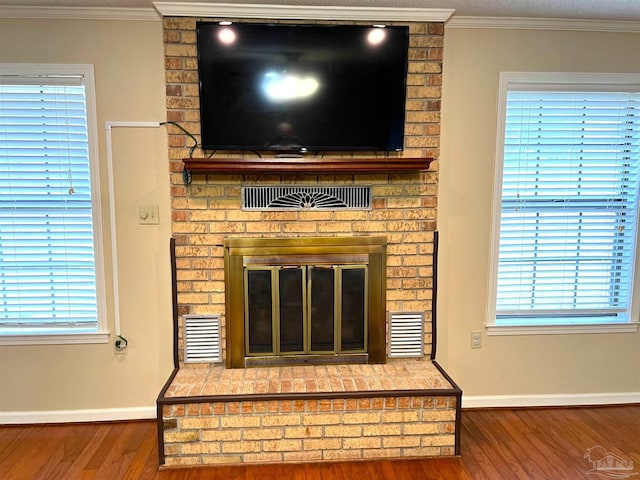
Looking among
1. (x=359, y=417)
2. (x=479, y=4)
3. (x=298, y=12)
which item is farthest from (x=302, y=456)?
(x=479, y=4)

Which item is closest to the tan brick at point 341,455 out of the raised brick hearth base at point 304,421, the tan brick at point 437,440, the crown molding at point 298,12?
the raised brick hearth base at point 304,421

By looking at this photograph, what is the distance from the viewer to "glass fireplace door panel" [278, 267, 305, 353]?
2295 millimetres

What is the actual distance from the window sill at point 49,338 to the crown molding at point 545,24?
2.79 meters

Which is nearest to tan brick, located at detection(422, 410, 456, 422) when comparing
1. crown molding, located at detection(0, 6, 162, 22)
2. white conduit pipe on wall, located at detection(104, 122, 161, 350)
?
white conduit pipe on wall, located at detection(104, 122, 161, 350)

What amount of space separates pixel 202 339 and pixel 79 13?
1933mm

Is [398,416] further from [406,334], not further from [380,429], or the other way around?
[406,334]

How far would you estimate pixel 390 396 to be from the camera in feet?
6.62

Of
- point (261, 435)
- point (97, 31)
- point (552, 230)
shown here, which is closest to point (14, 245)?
point (97, 31)

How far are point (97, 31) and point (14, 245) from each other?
1.32 meters

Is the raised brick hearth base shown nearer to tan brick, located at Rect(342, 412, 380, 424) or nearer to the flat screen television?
tan brick, located at Rect(342, 412, 380, 424)

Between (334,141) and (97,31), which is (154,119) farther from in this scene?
(334,141)

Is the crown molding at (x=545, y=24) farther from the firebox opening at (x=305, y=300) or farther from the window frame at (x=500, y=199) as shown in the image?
the firebox opening at (x=305, y=300)

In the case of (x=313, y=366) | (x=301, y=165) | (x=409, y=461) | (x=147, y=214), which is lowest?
(x=409, y=461)

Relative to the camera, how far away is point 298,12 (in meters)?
2.12
